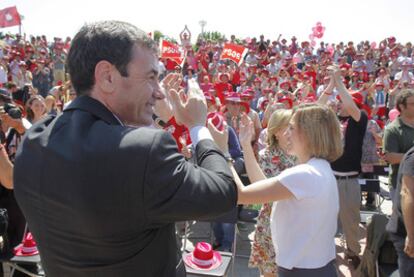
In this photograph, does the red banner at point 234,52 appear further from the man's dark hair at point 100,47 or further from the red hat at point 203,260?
the man's dark hair at point 100,47

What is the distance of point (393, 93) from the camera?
12.6 meters

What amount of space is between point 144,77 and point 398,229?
246cm

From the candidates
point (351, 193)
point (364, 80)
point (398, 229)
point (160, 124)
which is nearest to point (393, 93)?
point (364, 80)

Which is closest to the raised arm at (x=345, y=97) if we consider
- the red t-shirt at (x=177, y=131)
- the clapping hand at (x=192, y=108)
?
the red t-shirt at (x=177, y=131)

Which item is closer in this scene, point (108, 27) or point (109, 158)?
point (109, 158)

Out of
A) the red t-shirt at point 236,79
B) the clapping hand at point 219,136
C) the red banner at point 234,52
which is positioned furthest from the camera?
the red t-shirt at point 236,79

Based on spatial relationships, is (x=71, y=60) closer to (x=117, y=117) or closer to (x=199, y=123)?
(x=117, y=117)

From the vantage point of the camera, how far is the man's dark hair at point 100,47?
114cm

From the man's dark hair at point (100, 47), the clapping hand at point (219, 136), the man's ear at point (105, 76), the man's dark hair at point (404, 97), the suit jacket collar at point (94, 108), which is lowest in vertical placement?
the man's dark hair at point (404, 97)

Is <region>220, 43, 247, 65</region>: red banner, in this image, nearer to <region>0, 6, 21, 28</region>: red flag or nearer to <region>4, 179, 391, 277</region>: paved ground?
<region>4, 179, 391, 277</region>: paved ground

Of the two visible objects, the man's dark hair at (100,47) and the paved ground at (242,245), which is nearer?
the man's dark hair at (100,47)

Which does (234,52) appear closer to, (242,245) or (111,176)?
(242,245)

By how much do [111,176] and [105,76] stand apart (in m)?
0.32

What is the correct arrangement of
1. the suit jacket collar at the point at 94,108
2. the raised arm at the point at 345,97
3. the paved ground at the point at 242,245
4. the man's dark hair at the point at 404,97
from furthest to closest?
1. the paved ground at the point at 242,245
2. the man's dark hair at the point at 404,97
3. the raised arm at the point at 345,97
4. the suit jacket collar at the point at 94,108
